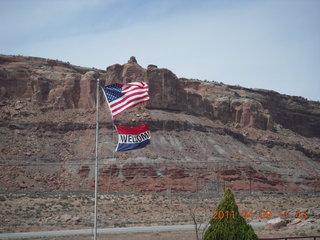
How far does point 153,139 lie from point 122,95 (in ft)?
195

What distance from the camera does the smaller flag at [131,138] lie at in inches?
916

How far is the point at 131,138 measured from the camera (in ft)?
77.1

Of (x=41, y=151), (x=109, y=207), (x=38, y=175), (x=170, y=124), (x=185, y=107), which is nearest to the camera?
(x=109, y=207)

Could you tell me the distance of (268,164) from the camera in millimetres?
90188

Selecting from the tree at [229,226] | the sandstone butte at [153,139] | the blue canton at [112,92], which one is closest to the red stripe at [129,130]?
the blue canton at [112,92]

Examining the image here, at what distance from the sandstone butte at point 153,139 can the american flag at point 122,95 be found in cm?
4559

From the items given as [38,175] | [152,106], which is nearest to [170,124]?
[152,106]

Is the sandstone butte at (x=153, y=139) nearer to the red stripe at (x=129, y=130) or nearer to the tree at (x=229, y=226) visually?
the red stripe at (x=129, y=130)

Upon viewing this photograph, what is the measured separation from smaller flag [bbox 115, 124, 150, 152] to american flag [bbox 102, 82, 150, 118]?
35.2 inches

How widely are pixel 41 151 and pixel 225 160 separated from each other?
27.1 metres

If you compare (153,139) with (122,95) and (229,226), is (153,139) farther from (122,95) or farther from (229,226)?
(229,226)

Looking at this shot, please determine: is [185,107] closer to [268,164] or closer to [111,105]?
[268,164]

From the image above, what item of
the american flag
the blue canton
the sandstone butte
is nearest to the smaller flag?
the american flag
